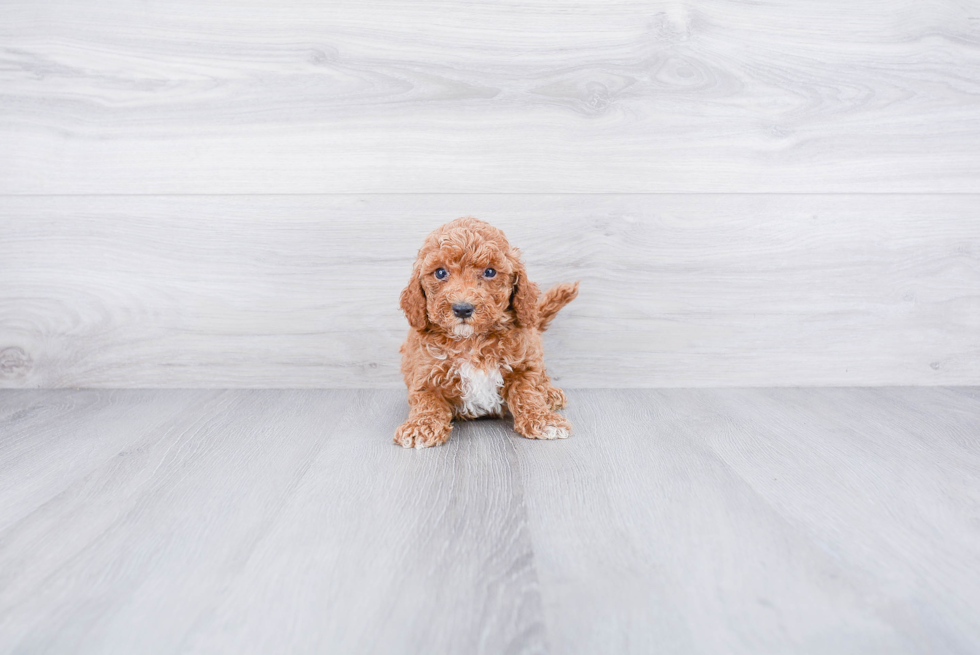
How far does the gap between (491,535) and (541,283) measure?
0.82m

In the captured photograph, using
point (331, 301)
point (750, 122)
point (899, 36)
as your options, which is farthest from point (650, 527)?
point (899, 36)

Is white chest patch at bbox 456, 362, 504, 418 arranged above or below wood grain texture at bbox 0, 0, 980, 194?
A: below

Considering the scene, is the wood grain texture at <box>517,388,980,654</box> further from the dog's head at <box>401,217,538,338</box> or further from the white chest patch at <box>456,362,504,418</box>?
the dog's head at <box>401,217,538,338</box>

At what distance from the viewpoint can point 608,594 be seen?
27.4 inches

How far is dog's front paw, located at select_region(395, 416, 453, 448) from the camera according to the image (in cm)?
116

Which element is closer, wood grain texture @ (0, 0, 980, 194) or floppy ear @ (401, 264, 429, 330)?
floppy ear @ (401, 264, 429, 330)

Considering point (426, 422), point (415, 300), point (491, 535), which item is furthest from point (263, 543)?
point (415, 300)

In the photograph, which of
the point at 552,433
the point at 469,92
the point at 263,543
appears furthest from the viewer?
the point at 469,92

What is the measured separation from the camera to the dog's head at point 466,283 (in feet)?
3.67

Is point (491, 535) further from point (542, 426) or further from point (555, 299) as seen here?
point (555, 299)

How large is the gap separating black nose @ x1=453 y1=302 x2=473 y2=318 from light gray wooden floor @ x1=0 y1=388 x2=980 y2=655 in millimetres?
260

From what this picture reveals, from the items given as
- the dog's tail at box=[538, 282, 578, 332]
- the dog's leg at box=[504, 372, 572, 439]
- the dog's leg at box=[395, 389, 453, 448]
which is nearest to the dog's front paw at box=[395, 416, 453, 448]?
the dog's leg at box=[395, 389, 453, 448]

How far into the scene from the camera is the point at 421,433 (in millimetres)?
1166

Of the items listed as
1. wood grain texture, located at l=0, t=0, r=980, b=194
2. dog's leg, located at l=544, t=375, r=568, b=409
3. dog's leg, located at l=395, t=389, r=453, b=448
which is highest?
wood grain texture, located at l=0, t=0, r=980, b=194
